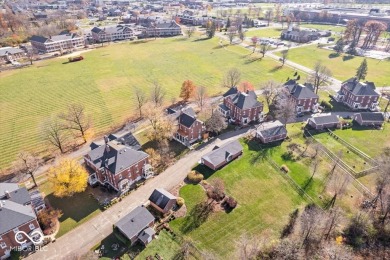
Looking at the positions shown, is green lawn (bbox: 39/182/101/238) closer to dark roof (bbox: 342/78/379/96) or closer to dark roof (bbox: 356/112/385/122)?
dark roof (bbox: 356/112/385/122)

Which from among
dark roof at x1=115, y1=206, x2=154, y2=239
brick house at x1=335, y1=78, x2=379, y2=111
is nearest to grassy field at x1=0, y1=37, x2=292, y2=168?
brick house at x1=335, y1=78, x2=379, y2=111

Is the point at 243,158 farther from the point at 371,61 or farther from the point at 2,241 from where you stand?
the point at 371,61

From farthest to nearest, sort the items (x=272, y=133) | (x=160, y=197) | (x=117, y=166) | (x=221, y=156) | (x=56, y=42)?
(x=56, y=42) < (x=272, y=133) < (x=221, y=156) < (x=117, y=166) < (x=160, y=197)

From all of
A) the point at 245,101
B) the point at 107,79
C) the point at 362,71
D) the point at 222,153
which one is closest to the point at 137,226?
the point at 222,153

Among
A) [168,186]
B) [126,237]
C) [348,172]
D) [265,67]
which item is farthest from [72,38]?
[348,172]

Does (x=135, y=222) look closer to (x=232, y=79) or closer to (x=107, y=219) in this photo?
(x=107, y=219)

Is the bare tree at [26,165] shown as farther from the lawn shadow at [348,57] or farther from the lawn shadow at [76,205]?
the lawn shadow at [348,57]
